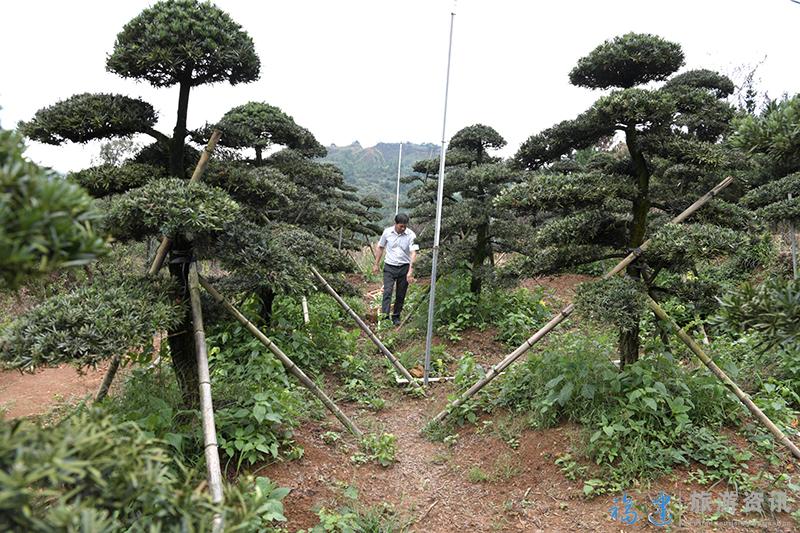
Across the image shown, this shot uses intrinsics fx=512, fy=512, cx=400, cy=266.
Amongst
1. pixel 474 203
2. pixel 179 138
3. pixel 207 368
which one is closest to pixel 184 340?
pixel 207 368

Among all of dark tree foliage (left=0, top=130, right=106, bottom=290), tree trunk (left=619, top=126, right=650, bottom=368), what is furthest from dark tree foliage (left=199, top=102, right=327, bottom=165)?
dark tree foliage (left=0, top=130, right=106, bottom=290)

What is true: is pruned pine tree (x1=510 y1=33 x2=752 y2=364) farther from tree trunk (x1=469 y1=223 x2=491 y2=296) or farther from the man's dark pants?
the man's dark pants

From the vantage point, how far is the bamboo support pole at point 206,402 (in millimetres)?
2535

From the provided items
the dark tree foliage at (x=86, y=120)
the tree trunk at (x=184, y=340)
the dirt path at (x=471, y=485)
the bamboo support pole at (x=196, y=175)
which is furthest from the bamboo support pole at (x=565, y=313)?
the dark tree foliage at (x=86, y=120)

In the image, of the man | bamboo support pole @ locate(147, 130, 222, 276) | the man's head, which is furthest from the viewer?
the man

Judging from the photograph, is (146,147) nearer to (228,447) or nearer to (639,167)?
(228,447)

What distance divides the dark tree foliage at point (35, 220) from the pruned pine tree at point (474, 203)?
598cm

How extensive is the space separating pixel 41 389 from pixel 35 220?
18.4 feet

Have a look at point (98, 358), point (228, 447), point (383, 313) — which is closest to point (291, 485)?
point (228, 447)

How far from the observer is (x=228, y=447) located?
11.1 ft

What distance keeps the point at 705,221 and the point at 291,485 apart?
386cm

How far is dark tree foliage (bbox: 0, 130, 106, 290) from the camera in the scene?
1140 mm

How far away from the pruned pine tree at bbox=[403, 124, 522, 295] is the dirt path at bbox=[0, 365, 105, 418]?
4.73m

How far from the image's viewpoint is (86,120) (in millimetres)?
3188
